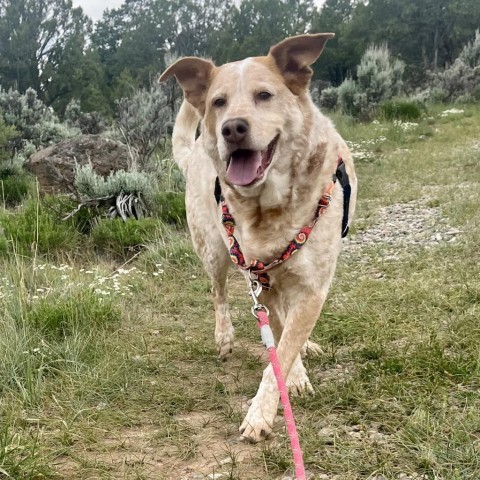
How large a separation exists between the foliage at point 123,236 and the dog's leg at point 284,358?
3130 millimetres

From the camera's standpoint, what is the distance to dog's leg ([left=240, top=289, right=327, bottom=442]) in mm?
2168

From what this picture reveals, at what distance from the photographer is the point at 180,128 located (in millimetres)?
3939

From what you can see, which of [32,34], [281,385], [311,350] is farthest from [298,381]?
[32,34]

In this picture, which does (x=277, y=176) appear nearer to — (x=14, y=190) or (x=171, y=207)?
(x=171, y=207)

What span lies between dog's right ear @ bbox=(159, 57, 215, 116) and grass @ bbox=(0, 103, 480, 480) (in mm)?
1382

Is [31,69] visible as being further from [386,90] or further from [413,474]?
[413,474]

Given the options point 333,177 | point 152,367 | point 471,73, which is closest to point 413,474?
point 333,177

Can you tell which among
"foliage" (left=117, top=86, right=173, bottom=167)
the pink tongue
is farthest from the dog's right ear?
"foliage" (left=117, top=86, right=173, bottom=167)

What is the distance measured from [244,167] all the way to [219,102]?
368mm

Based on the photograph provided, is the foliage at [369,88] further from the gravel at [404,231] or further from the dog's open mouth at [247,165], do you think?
the dog's open mouth at [247,165]

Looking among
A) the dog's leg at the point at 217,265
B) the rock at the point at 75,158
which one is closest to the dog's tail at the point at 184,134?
the dog's leg at the point at 217,265

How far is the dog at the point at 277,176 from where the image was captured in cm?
→ 225

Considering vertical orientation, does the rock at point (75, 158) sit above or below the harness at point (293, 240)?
below

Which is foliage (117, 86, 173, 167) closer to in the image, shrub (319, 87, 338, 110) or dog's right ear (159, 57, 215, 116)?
dog's right ear (159, 57, 215, 116)
